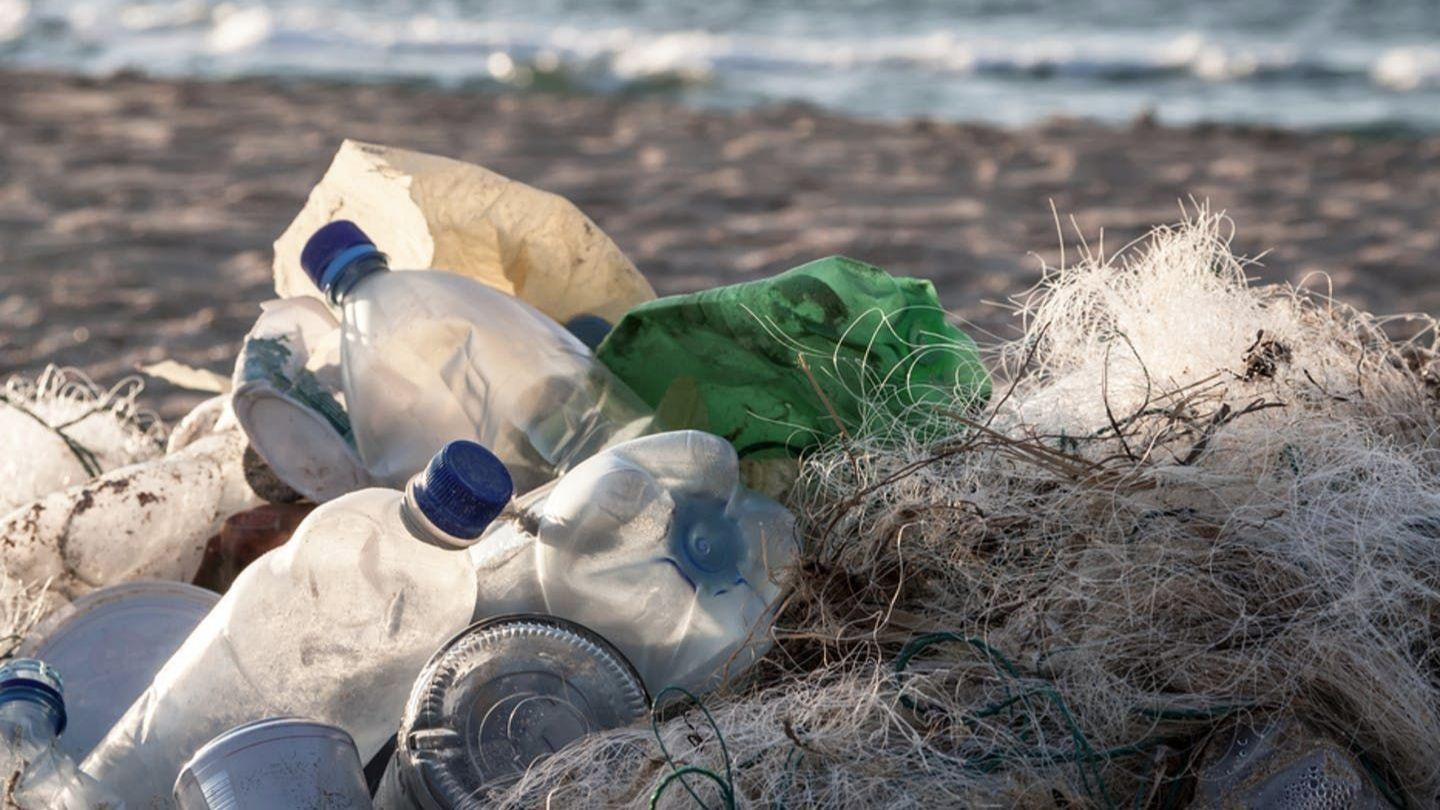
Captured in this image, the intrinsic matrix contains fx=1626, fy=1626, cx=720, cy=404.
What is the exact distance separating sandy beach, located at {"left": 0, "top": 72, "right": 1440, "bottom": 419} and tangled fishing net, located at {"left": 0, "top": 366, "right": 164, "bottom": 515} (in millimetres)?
1076

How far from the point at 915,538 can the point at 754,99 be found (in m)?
8.88

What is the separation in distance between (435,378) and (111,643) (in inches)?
22.3

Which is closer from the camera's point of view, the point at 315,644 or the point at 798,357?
the point at 315,644

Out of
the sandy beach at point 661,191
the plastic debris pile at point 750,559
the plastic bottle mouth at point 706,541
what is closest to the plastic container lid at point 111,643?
the plastic debris pile at point 750,559

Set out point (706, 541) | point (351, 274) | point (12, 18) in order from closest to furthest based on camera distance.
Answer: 1. point (706, 541)
2. point (351, 274)
3. point (12, 18)

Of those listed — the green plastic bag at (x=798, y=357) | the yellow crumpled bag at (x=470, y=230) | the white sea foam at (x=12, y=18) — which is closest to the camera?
the green plastic bag at (x=798, y=357)

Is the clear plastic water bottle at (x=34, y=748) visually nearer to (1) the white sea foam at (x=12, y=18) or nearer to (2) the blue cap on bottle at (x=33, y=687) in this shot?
(2) the blue cap on bottle at (x=33, y=687)

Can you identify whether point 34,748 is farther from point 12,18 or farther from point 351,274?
point 12,18

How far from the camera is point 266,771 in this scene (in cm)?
169

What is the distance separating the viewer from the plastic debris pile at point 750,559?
67.9 inches

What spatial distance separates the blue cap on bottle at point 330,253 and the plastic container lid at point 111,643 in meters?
0.48

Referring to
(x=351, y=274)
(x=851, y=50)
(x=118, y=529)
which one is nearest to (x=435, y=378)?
(x=351, y=274)

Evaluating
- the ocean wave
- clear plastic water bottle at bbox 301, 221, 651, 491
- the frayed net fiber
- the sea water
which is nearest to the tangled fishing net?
clear plastic water bottle at bbox 301, 221, 651, 491

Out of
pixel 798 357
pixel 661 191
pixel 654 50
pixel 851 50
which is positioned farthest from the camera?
→ pixel 851 50
